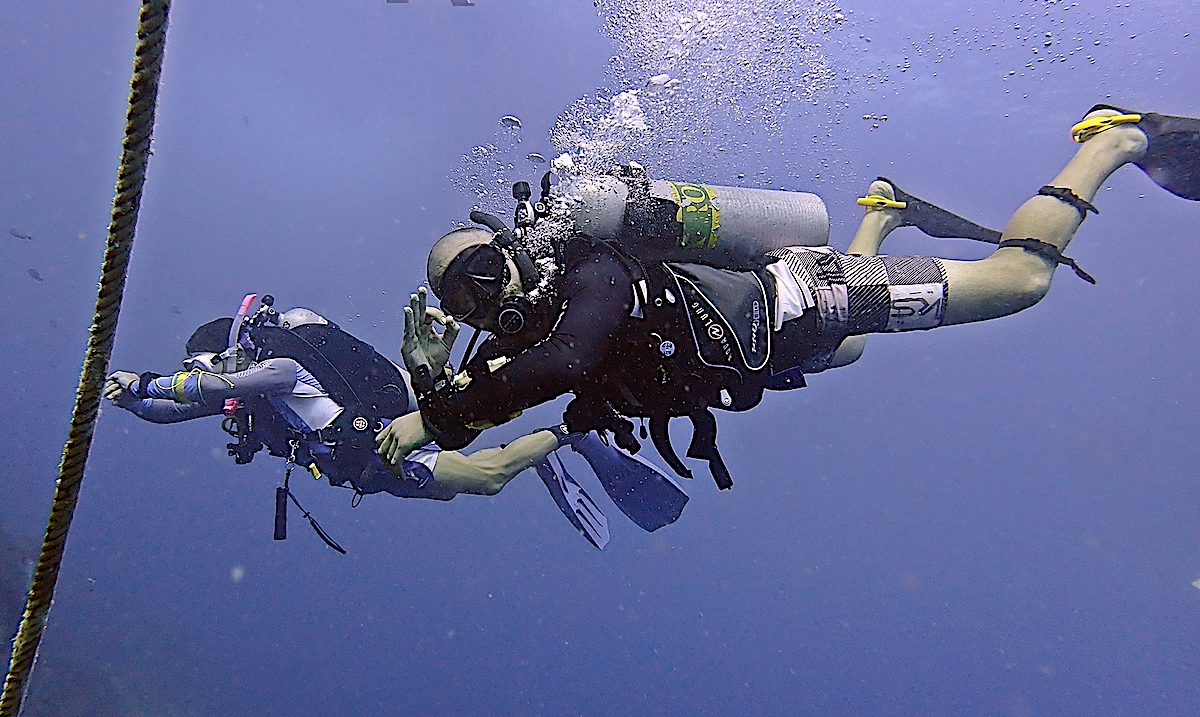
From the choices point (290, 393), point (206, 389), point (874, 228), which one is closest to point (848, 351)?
point (874, 228)

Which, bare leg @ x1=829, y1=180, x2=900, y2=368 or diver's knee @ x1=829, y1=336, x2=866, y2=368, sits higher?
bare leg @ x1=829, y1=180, x2=900, y2=368

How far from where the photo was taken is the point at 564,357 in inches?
110

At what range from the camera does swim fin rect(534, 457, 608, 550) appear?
23.3 ft

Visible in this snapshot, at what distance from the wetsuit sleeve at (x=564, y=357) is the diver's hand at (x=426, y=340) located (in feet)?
0.52

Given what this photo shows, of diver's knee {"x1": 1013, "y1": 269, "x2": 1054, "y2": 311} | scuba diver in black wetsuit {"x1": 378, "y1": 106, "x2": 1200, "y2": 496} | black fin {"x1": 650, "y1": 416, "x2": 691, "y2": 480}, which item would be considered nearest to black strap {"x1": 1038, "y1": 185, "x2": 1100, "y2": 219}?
scuba diver in black wetsuit {"x1": 378, "y1": 106, "x2": 1200, "y2": 496}

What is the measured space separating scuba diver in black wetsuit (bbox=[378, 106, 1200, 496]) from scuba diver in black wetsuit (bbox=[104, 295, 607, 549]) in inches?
109

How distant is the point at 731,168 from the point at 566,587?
2394 inches

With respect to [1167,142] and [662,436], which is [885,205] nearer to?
[1167,142]

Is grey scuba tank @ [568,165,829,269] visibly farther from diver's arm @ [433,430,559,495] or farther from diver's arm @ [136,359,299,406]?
diver's arm @ [433,430,559,495]

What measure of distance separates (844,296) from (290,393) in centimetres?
460

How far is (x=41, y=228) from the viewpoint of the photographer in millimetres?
75125

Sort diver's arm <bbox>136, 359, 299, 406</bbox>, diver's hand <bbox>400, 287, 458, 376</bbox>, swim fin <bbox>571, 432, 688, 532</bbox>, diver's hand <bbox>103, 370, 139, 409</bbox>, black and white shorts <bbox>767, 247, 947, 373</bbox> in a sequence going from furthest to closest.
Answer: swim fin <bbox>571, 432, 688, 532</bbox>
diver's hand <bbox>103, 370, 139, 409</bbox>
diver's arm <bbox>136, 359, 299, 406</bbox>
black and white shorts <bbox>767, 247, 947, 373</bbox>
diver's hand <bbox>400, 287, 458, 376</bbox>

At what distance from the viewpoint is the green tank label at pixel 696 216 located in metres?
3.21

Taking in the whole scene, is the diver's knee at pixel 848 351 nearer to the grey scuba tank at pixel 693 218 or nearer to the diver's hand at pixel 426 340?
the grey scuba tank at pixel 693 218
